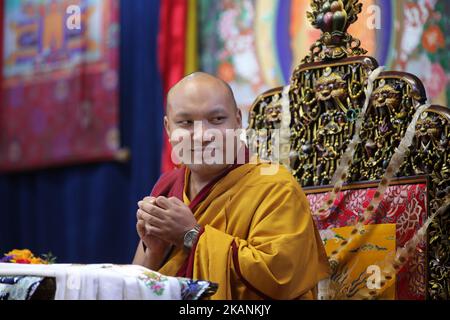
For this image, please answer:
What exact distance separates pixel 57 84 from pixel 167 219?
3109 millimetres

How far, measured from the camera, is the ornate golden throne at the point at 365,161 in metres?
2.28

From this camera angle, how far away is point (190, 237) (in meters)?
2.04

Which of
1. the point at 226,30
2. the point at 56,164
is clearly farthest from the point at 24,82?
the point at 226,30

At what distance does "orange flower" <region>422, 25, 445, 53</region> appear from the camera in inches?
145

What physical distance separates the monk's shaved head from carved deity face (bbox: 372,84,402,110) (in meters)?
0.45

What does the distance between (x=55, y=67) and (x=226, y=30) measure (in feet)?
3.86

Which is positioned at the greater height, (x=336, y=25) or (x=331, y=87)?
(x=336, y=25)

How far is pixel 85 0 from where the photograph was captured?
4.85 m

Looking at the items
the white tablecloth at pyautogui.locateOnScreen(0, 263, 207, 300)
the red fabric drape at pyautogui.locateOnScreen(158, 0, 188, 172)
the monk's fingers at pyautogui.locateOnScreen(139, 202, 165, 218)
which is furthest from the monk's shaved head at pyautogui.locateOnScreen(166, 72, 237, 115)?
the red fabric drape at pyautogui.locateOnScreen(158, 0, 188, 172)

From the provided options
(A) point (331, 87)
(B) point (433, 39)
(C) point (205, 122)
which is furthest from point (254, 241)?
(B) point (433, 39)

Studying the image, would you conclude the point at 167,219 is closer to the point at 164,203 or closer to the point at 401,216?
the point at 164,203

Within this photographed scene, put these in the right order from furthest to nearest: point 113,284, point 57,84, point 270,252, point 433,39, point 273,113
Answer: point 57,84 → point 433,39 → point 273,113 → point 270,252 → point 113,284

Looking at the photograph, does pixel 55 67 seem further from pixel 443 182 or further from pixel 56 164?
pixel 443 182
